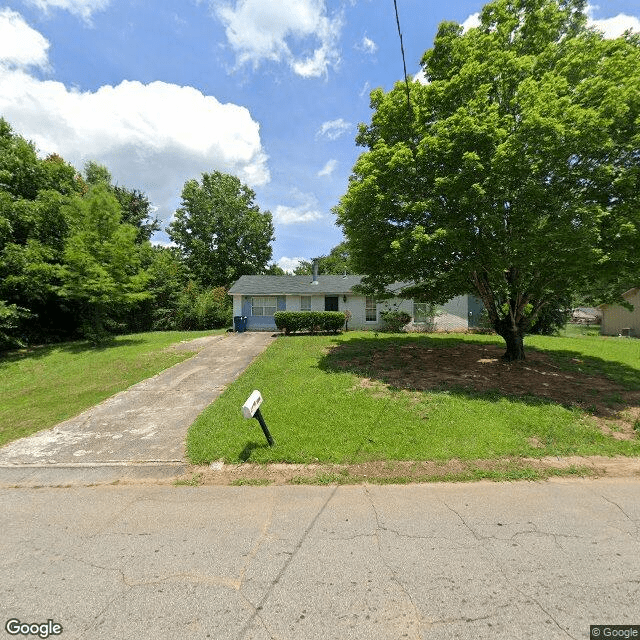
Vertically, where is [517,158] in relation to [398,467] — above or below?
above

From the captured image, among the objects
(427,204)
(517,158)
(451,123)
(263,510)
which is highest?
(451,123)

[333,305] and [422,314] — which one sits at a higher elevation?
[333,305]

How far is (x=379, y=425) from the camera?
598cm

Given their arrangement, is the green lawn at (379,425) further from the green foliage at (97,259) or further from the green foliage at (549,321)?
Answer: the green foliage at (549,321)

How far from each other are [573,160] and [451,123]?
10.4ft

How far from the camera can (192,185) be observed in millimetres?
37344

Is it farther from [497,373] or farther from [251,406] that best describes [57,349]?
[497,373]

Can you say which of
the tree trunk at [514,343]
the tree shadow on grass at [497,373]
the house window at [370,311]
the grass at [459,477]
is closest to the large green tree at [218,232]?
the house window at [370,311]

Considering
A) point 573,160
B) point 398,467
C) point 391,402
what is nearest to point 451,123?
point 573,160

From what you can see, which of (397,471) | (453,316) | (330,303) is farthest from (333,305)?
(397,471)

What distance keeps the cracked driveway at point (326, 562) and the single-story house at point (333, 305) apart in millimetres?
16975

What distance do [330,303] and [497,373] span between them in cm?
1327

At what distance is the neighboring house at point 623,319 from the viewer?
23.2 m

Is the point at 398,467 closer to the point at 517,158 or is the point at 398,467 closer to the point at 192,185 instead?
the point at 517,158
